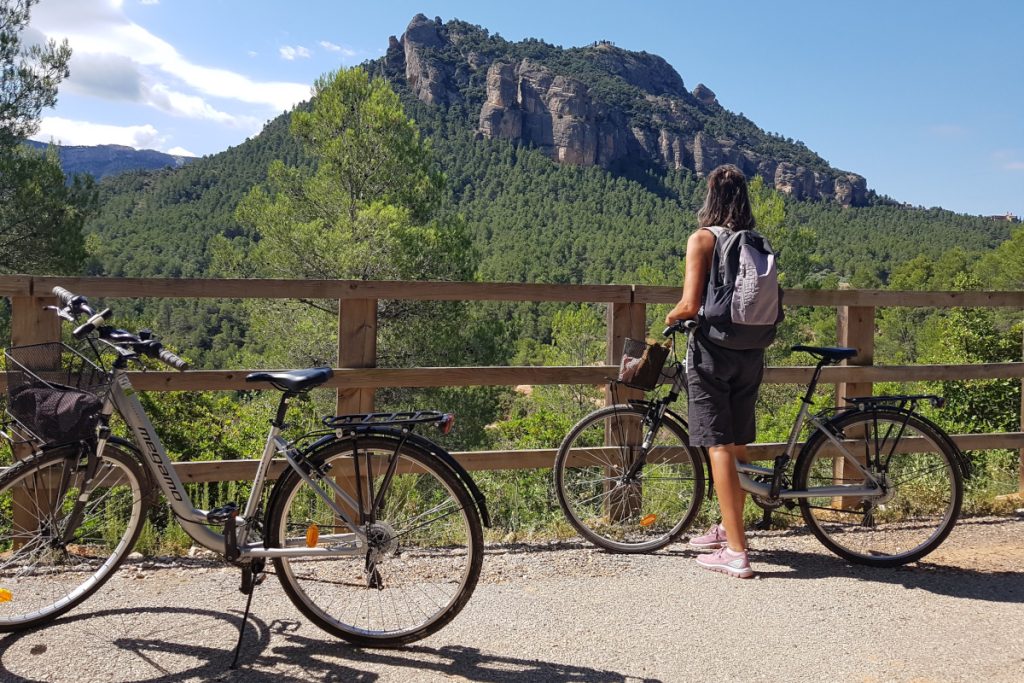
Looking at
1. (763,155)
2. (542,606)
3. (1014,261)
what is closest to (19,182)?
(542,606)

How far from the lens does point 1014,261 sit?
136 feet

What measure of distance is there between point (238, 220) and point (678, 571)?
24987 millimetres

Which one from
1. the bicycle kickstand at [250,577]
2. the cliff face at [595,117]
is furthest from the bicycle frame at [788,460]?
the cliff face at [595,117]

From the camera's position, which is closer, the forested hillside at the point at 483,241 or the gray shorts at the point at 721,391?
the gray shorts at the point at 721,391

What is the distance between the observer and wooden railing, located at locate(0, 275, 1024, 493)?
394 cm

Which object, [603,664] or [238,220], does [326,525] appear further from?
[238,220]

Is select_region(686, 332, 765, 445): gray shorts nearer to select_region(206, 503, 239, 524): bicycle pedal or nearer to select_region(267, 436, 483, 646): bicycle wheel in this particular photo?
select_region(267, 436, 483, 646): bicycle wheel

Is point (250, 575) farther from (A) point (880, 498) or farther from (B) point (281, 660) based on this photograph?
(A) point (880, 498)

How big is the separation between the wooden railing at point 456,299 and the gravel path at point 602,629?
2.80 feet

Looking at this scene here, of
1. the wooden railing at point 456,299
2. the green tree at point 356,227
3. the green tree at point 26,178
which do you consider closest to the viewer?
the wooden railing at point 456,299

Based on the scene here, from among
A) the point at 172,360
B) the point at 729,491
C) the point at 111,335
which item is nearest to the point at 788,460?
the point at 729,491

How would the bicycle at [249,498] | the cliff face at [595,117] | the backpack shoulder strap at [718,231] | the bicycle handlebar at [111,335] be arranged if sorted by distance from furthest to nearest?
the cliff face at [595,117] → the backpack shoulder strap at [718,231] → the bicycle at [249,498] → the bicycle handlebar at [111,335]

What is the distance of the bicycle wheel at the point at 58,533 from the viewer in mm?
3033

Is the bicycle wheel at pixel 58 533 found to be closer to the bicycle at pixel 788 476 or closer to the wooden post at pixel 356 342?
the wooden post at pixel 356 342
